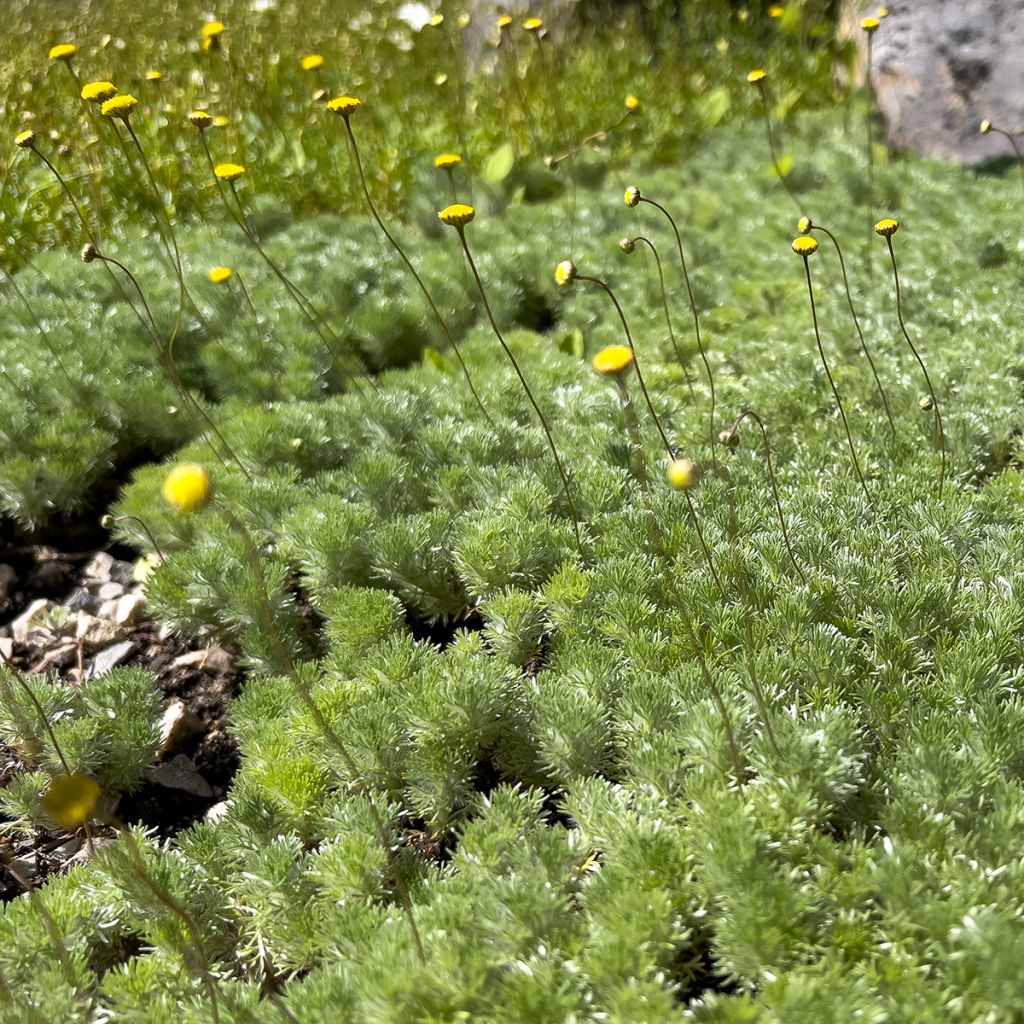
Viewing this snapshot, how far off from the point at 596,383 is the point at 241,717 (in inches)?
68.2

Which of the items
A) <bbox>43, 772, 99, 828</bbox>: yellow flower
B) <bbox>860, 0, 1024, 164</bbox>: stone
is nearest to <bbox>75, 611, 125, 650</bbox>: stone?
<bbox>43, 772, 99, 828</bbox>: yellow flower

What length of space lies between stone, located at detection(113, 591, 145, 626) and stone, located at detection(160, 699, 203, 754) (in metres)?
0.47

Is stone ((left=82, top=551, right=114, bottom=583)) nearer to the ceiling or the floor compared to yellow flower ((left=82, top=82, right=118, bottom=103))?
nearer to the floor

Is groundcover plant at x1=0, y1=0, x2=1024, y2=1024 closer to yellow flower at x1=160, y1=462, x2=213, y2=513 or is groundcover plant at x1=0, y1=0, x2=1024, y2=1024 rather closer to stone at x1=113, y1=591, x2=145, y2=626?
yellow flower at x1=160, y1=462, x2=213, y2=513

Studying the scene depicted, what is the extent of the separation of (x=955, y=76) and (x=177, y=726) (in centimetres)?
517

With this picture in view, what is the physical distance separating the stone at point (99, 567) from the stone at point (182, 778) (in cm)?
94

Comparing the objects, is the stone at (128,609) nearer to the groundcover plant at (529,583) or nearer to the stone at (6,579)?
the groundcover plant at (529,583)

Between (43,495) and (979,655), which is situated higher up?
(43,495)

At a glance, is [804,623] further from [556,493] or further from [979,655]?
[556,493]

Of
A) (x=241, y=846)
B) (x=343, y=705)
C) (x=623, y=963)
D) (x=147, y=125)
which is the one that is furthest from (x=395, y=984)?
(x=147, y=125)

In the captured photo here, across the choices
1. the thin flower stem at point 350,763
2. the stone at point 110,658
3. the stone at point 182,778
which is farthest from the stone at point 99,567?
the thin flower stem at point 350,763

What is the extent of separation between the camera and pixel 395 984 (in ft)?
5.06

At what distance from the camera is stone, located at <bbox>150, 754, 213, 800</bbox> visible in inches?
93.6

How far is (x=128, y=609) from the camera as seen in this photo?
9.52 ft
